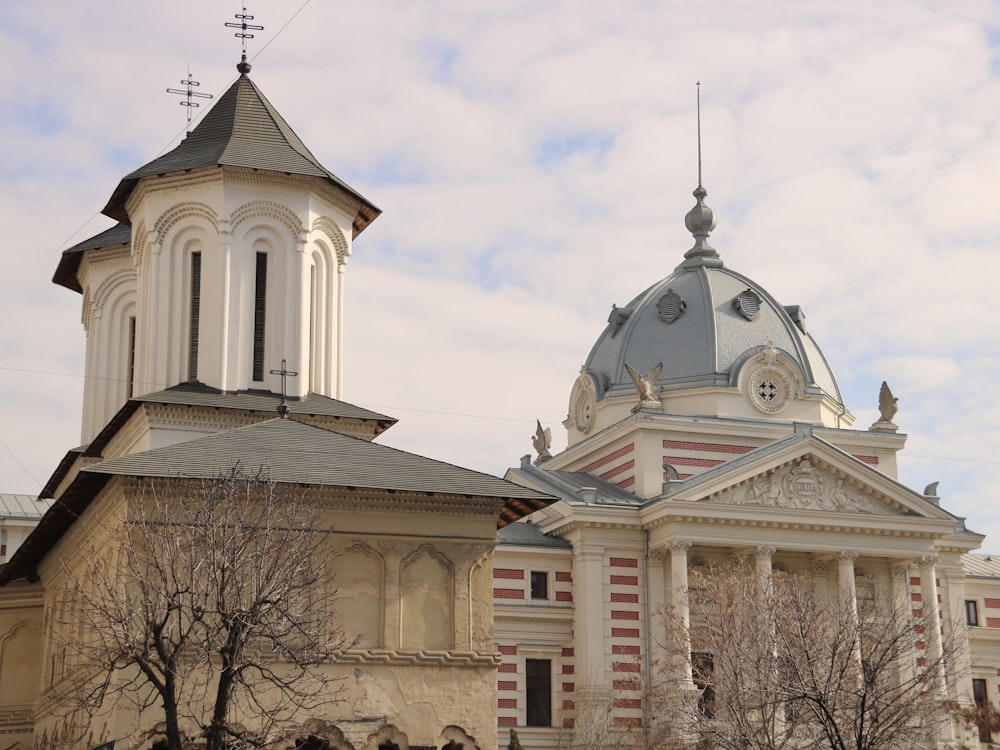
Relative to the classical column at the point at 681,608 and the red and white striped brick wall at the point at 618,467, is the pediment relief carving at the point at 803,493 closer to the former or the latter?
the classical column at the point at 681,608

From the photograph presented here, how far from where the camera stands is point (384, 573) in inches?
1015

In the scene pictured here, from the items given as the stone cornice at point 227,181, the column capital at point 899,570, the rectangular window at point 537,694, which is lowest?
the rectangular window at point 537,694

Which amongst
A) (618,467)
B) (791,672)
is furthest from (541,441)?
(791,672)

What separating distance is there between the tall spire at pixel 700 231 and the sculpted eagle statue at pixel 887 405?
8406 millimetres

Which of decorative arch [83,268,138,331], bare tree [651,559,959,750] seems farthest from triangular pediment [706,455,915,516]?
decorative arch [83,268,138,331]

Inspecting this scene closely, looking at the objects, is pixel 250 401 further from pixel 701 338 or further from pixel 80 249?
pixel 701 338

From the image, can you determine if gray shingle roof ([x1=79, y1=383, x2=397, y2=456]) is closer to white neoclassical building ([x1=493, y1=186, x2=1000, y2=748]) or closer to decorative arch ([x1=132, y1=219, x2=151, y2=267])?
decorative arch ([x1=132, y1=219, x2=151, y2=267])

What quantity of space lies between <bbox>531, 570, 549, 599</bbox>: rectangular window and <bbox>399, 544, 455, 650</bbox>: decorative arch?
970 inches

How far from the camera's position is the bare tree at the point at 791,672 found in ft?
87.7

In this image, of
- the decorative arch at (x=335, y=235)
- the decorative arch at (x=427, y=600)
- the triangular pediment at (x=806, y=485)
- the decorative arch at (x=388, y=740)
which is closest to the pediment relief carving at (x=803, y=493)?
the triangular pediment at (x=806, y=485)

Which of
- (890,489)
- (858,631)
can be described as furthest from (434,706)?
(890,489)

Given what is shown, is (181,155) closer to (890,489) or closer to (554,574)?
(554,574)

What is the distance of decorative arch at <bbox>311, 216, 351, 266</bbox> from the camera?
35844 mm

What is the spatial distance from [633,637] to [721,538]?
4301 mm
